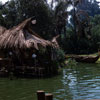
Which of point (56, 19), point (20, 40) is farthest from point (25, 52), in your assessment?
point (56, 19)

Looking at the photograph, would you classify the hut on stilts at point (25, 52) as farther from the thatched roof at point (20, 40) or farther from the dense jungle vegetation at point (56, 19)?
the dense jungle vegetation at point (56, 19)

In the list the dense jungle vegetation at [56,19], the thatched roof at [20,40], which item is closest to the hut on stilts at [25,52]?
the thatched roof at [20,40]

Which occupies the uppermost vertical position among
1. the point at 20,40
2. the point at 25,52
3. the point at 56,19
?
the point at 56,19

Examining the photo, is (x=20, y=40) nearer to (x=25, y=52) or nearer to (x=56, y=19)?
(x=25, y=52)

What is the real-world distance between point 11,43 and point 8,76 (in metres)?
2.09

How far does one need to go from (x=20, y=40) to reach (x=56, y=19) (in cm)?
1662

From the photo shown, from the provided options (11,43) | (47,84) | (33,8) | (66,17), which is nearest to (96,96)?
(47,84)

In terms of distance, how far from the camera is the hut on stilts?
14361mm

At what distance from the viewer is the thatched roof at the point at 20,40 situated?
14.3 meters

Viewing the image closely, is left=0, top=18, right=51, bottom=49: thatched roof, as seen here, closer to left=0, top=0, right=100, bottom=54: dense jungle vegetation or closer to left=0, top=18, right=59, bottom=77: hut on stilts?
left=0, top=18, right=59, bottom=77: hut on stilts

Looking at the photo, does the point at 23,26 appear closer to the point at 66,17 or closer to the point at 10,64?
the point at 10,64

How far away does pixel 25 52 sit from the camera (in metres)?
15.6

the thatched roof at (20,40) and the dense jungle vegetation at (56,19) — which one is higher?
the dense jungle vegetation at (56,19)

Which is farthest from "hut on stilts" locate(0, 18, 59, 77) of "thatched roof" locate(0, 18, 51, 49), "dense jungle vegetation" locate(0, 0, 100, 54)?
"dense jungle vegetation" locate(0, 0, 100, 54)
